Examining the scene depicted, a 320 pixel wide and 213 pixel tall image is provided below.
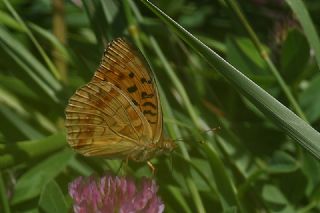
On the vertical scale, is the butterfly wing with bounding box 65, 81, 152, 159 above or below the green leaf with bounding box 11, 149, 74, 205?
above

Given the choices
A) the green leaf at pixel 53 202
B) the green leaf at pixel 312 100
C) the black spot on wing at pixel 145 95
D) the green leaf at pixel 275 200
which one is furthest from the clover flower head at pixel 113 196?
the green leaf at pixel 312 100

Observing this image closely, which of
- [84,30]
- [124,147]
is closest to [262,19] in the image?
[84,30]

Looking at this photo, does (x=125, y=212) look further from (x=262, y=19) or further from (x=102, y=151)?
(x=262, y=19)

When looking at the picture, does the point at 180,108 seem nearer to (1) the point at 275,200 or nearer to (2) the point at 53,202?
(1) the point at 275,200

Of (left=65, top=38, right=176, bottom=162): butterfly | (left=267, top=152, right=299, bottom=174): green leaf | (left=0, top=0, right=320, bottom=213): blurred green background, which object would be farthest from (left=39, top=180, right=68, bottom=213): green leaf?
(left=267, top=152, right=299, bottom=174): green leaf

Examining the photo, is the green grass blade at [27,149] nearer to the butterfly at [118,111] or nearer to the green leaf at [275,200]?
the butterfly at [118,111]

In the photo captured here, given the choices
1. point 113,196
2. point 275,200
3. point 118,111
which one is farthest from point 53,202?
point 275,200

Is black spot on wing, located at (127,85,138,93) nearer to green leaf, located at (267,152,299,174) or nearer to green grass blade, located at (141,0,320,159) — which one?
green grass blade, located at (141,0,320,159)
